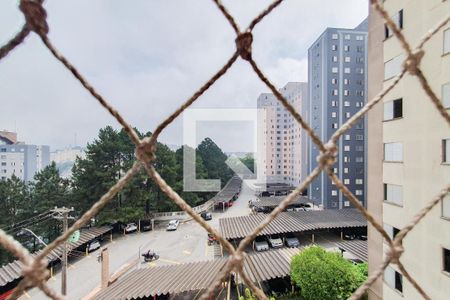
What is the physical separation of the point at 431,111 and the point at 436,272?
84.0 inches

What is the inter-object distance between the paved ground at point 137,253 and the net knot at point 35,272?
889 cm

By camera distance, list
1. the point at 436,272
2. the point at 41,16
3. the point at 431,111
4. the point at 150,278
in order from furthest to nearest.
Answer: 1. the point at 150,278
2. the point at 431,111
3. the point at 436,272
4. the point at 41,16

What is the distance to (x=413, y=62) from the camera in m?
0.68

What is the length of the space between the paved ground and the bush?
16.5ft

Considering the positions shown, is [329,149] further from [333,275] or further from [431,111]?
[333,275]

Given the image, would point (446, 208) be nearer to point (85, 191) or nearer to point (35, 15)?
point (35, 15)

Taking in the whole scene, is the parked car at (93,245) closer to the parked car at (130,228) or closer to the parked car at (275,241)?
the parked car at (130,228)

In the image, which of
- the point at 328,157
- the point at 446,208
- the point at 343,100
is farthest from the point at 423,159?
the point at 343,100

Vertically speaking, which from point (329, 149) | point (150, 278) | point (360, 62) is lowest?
point (150, 278)

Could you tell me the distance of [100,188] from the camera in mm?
12141

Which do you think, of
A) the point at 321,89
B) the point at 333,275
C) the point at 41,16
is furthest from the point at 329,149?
the point at 321,89

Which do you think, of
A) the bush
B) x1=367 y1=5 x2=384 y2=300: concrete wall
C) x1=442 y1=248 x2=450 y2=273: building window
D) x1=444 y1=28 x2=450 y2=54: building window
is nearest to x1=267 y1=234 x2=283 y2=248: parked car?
the bush

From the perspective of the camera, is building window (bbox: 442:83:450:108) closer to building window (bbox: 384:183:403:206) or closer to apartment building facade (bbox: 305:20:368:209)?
building window (bbox: 384:183:403:206)

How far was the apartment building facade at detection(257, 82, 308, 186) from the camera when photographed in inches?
1033
